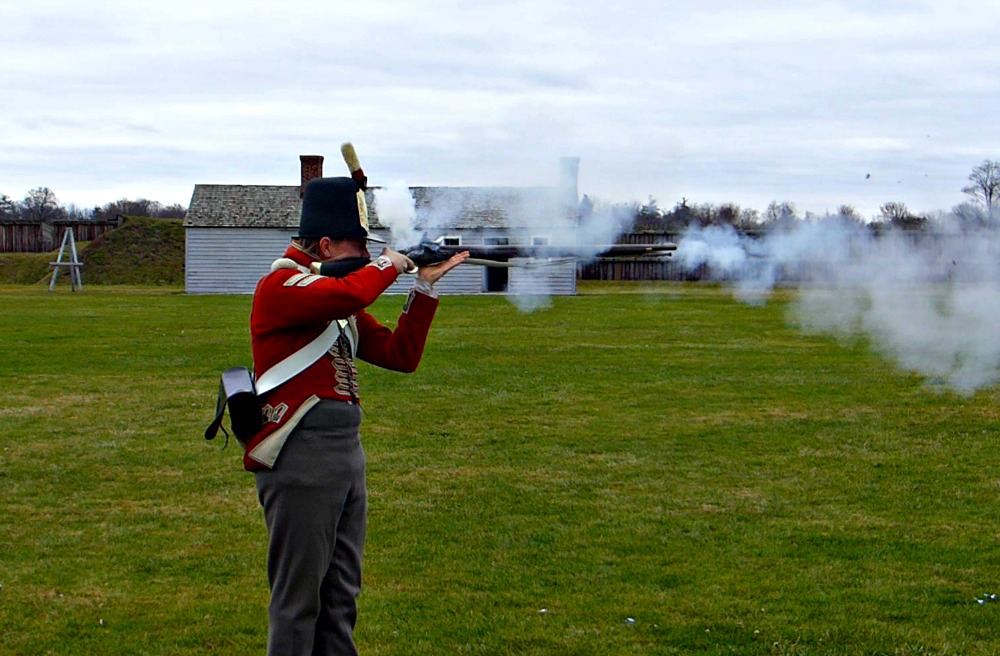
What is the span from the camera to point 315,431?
6.03 metres

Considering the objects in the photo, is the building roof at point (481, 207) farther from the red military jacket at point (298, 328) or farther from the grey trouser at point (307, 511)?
the grey trouser at point (307, 511)

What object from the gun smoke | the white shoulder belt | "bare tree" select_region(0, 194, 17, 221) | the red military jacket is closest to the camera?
the red military jacket

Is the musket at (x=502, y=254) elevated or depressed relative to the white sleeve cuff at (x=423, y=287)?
elevated

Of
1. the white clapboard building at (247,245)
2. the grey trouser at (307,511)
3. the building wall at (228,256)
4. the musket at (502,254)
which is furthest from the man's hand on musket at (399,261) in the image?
the building wall at (228,256)

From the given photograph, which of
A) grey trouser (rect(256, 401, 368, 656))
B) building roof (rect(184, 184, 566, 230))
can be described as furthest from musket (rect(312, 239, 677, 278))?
building roof (rect(184, 184, 566, 230))

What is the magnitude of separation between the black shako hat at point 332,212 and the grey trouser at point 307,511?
3.12ft

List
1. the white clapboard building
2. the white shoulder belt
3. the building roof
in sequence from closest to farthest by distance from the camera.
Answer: the white shoulder belt < the building roof < the white clapboard building

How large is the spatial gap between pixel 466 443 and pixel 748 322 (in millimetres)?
24964

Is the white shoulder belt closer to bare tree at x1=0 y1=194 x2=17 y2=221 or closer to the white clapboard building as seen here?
the white clapboard building

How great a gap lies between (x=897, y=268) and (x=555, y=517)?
8.45 metres

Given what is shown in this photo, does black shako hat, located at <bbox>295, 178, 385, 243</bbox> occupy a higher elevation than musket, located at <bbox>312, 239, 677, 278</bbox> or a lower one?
higher

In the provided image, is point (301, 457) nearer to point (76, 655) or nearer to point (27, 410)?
point (76, 655)

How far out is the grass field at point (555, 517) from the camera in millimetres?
8039

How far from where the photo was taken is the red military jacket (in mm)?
5887
